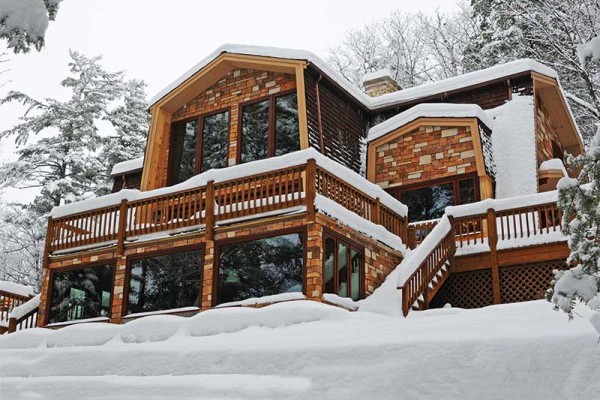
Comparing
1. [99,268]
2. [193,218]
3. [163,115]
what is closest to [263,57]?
[163,115]

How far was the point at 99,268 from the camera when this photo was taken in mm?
16625

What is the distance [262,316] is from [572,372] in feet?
18.7

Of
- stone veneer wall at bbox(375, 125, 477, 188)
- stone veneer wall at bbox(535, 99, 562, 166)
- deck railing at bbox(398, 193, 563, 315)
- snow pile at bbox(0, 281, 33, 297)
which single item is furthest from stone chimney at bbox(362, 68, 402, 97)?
snow pile at bbox(0, 281, 33, 297)

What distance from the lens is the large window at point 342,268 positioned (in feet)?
46.2

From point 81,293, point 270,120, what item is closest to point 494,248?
point 270,120

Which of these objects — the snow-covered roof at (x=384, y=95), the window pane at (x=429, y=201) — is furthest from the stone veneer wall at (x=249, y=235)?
the snow-covered roof at (x=384, y=95)

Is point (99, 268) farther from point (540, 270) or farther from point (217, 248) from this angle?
point (540, 270)

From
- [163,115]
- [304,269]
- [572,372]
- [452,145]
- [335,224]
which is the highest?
[163,115]

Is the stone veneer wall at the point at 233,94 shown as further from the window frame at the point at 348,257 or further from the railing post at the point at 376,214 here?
the window frame at the point at 348,257

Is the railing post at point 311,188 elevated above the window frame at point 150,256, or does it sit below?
above

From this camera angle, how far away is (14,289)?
62.1 feet

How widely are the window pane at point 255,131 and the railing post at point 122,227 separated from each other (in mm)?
3406

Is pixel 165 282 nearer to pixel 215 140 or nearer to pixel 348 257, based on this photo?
pixel 348 257

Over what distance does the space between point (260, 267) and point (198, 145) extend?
5.92 metres
